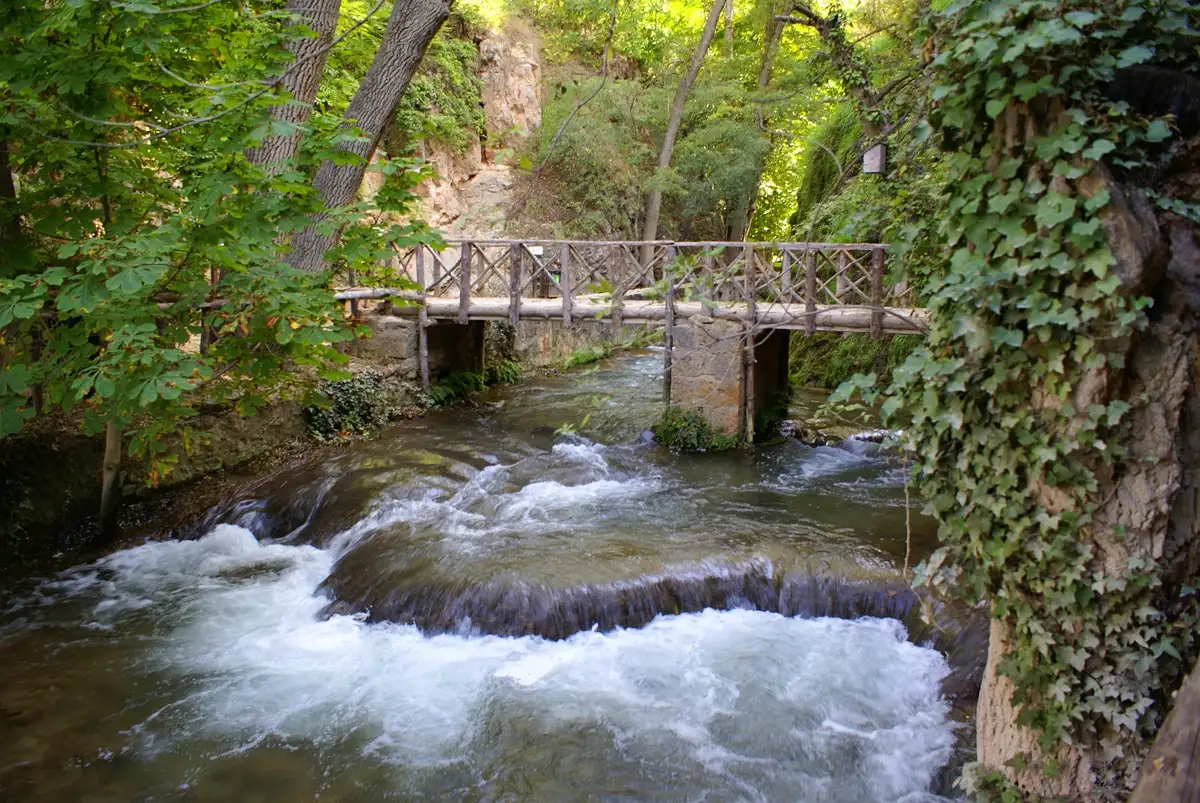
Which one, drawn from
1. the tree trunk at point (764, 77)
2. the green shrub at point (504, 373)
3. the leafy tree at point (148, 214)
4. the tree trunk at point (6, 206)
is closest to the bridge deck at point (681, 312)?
the green shrub at point (504, 373)

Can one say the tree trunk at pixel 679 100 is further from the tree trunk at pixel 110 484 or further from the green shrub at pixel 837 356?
the tree trunk at pixel 110 484

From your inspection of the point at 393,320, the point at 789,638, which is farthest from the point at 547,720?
the point at 393,320

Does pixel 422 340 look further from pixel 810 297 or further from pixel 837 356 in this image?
pixel 837 356

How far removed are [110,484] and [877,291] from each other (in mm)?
7887

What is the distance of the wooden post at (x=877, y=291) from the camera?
892cm

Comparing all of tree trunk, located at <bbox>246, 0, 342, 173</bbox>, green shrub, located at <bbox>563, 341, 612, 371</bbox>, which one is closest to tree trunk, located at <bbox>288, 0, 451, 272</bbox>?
tree trunk, located at <bbox>246, 0, 342, 173</bbox>

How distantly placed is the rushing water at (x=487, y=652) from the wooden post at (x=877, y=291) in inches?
65.4

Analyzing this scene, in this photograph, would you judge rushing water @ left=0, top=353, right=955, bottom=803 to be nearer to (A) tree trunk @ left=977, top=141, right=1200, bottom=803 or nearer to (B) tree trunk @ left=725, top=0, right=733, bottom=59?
(A) tree trunk @ left=977, top=141, right=1200, bottom=803

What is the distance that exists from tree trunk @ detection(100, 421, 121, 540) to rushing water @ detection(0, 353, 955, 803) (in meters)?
0.28

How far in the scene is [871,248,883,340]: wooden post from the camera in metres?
8.92

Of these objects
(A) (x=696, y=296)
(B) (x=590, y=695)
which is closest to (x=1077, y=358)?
(B) (x=590, y=695)

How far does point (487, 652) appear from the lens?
5539 millimetres

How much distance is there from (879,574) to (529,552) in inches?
106

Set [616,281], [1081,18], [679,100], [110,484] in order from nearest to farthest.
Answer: [1081,18] → [110,484] → [616,281] → [679,100]
